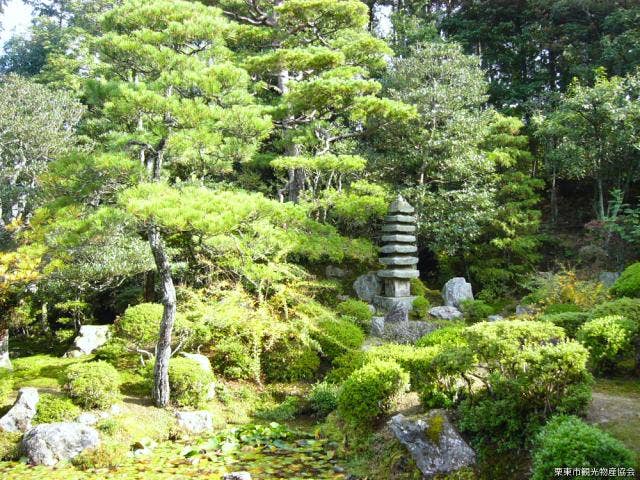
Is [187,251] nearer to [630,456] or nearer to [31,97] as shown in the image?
[630,456]

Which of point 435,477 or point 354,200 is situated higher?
point 354,200

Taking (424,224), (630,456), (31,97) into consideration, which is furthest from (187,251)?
(31,97)

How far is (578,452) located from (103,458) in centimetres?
480

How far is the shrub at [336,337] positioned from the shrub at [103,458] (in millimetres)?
3518

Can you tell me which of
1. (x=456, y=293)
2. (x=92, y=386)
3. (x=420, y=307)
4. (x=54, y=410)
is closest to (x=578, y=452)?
(x=92, y=386)

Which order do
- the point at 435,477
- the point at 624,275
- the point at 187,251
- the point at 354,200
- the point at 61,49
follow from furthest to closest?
1. the point at 61,49
2. the point at 354,200
3. the point at 187,251
4. the point at 624,275
5. the point at 435,477

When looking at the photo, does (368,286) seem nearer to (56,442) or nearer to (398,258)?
(398,258)

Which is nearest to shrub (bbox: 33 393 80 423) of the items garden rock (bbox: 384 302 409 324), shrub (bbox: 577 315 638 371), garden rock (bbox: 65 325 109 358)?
garden rock (bbox: 65 325 109 358)

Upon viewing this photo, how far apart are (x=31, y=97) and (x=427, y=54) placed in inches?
440

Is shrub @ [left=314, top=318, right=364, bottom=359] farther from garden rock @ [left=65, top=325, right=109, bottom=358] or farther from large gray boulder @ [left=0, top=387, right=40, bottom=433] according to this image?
large gray boulder @ [left=0, top=387, right=40, bottom=433]

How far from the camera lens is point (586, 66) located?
15.3 m

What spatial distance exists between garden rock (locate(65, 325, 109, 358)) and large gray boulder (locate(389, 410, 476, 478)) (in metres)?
6.00

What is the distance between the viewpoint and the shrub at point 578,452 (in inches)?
131

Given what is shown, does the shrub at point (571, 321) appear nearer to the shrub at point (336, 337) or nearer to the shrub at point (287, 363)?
the shrub at point (336, 337)
